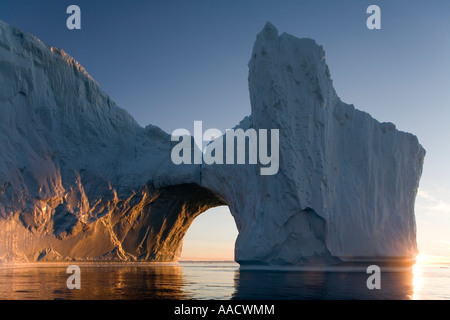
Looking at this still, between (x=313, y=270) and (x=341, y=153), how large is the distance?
6446 millimetres

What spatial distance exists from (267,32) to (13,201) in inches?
566

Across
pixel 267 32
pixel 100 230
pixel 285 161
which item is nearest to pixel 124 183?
pixel 100 230

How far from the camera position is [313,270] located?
1942 centimetres

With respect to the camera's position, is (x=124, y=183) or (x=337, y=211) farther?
(x=124, y=183)

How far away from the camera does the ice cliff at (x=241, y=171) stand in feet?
65.6

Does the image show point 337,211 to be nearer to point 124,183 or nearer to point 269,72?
point 269,72

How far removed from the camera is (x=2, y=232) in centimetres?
1956

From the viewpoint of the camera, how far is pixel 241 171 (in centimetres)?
2234

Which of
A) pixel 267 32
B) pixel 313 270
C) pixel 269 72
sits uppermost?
pixel 267 32

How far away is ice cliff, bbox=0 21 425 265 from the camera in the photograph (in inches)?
787
